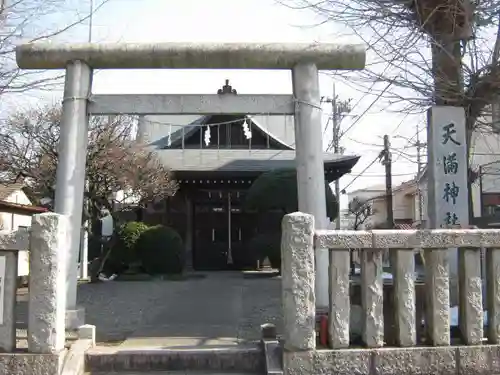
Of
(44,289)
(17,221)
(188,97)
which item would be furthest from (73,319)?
(17,221)

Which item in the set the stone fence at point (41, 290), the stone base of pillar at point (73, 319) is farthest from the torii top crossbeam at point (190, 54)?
the stone base of pillar at point (73, 319)

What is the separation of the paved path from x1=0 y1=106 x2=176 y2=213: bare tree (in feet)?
10.1

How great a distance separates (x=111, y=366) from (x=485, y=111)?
7251 mm

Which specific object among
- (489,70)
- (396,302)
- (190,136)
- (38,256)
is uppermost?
(190,136)

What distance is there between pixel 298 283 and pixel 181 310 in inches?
202

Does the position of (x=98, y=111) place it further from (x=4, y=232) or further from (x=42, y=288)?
(x=42, y=288)

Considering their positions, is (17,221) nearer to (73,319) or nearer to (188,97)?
(73,319)

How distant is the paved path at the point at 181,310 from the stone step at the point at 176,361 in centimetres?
51

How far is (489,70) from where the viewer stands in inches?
338

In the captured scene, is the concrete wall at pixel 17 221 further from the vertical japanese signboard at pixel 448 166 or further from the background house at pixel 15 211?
the vertical japanese signboard at pixel 448 166

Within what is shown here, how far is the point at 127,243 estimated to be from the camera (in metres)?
18.3

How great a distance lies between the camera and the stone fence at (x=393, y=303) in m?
5.93

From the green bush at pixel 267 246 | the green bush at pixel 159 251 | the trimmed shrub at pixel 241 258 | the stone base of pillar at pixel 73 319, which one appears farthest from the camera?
the trimmed shrub at pixel 241 258

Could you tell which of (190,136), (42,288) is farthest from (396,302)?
(190,136)
